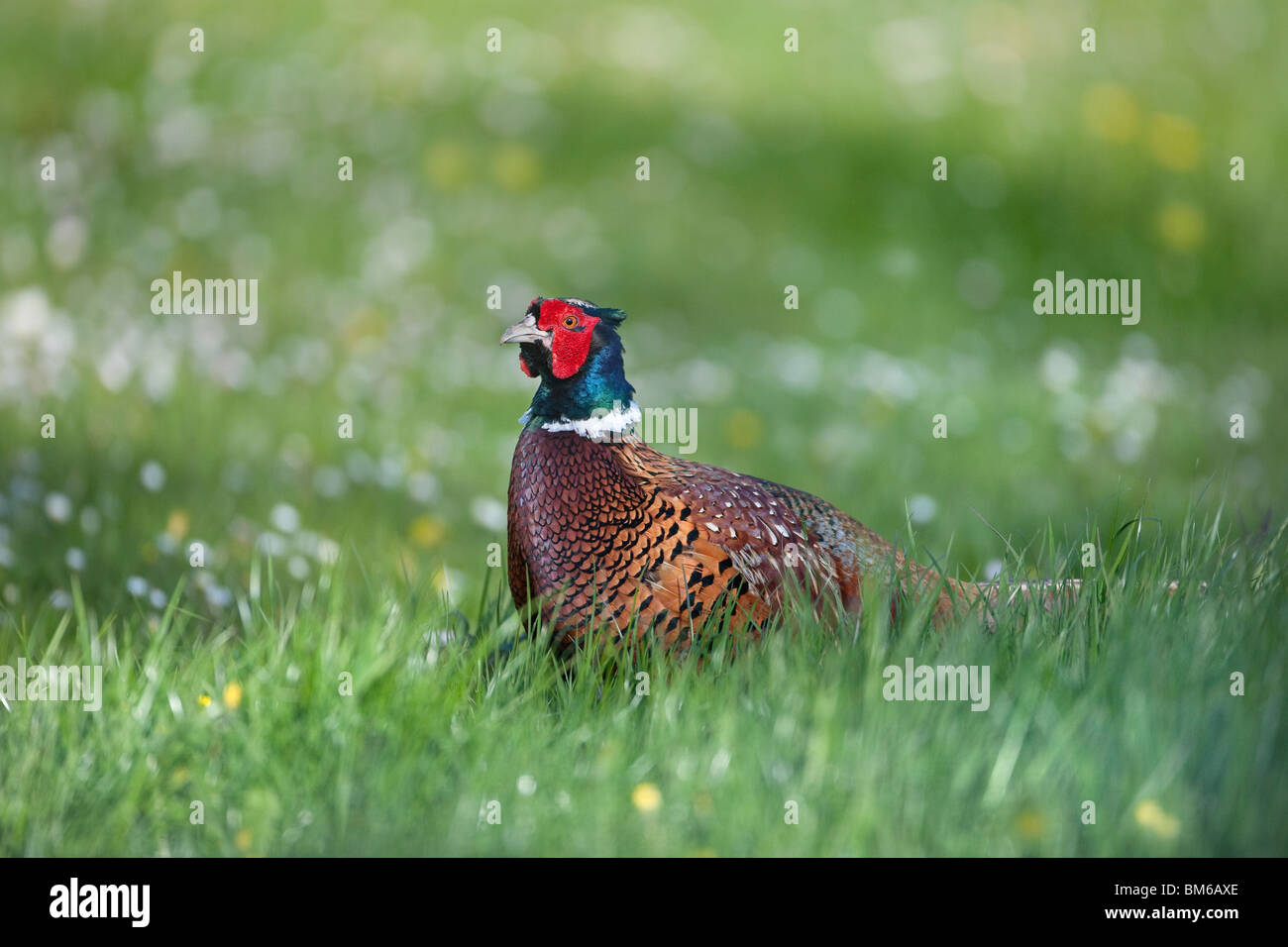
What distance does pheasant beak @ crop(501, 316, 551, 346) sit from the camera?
3.75 meters

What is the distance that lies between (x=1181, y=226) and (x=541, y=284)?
14.1ft

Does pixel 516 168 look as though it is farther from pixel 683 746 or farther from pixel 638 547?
pixel 683 746

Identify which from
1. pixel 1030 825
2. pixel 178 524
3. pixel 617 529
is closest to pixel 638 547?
pixel 617 529

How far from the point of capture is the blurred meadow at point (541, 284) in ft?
20.7

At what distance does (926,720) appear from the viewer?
3.42m

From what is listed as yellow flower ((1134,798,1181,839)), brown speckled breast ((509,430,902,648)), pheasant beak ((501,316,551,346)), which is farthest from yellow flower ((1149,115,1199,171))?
yellow flower ((1134,798,1181,839))

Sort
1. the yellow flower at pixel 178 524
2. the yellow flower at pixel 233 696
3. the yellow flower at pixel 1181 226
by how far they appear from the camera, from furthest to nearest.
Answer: the yellow flower at pixel 1181 226 → the yellow flower at pixel 178 524 → the yellow flower at pixel 233 696

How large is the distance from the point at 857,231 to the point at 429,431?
146 inches

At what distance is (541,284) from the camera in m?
8.68

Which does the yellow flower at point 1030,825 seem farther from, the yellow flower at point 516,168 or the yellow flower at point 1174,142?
the yellow flower at point 1174,142

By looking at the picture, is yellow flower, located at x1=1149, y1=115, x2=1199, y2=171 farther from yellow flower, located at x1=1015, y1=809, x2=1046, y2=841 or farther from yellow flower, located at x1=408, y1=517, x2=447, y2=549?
yellow flower, located at x1=1015, y1=809, x2=1046, y2=841

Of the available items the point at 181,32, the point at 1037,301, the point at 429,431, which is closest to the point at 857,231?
the point at 1037,301

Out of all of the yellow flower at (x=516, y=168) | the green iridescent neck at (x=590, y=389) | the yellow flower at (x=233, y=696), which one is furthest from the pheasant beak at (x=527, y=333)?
the yellow flower at (x=516, y=168)

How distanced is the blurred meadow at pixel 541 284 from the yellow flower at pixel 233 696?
121 centimetres
